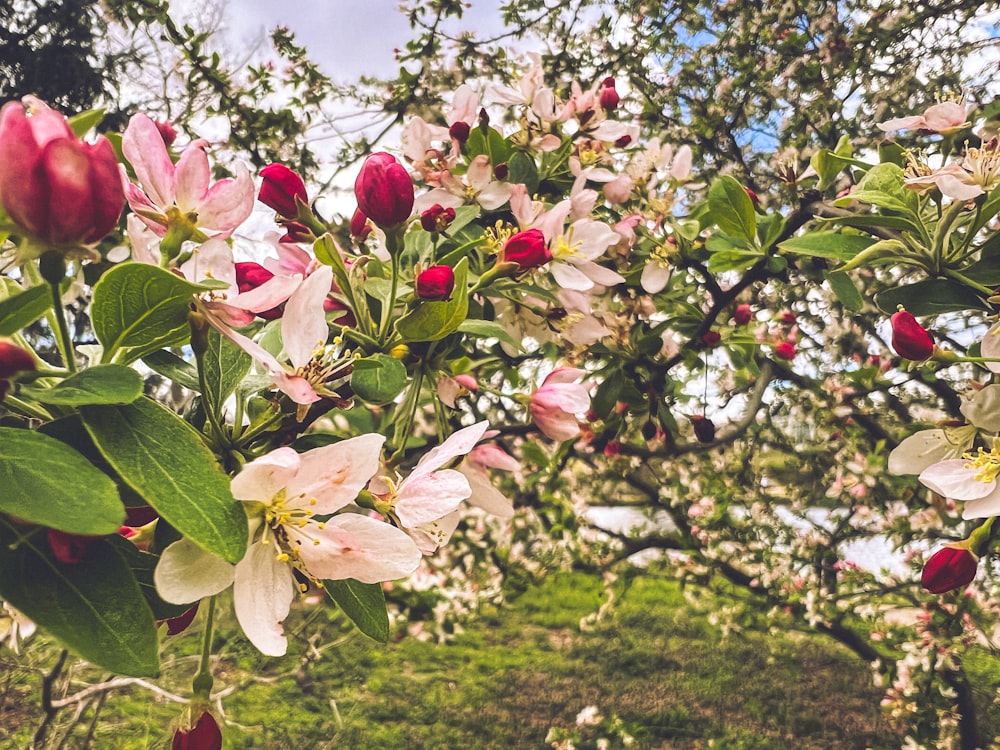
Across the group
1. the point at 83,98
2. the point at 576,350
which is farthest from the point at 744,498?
the point at 83,98

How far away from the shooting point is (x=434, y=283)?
1.74 feet

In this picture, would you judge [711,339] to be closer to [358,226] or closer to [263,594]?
[358,226]

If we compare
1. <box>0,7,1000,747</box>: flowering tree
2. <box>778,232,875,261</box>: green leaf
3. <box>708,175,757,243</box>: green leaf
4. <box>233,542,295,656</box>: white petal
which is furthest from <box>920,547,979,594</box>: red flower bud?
<box>233,542,295,656</box>: white petal

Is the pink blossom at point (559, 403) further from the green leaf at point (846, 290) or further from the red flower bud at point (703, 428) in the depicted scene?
the red flower bud at point (703, 428)

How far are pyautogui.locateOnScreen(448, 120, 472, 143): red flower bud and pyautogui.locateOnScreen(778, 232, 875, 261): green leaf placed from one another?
Result: 0.43m

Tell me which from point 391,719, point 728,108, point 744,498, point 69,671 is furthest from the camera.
Answer: point 391,719

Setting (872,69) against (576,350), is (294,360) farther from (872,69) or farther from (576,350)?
(872,69)

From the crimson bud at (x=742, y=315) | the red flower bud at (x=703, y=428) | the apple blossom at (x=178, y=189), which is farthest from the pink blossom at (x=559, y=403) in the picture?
the crimson bud at (x=742, y=315)

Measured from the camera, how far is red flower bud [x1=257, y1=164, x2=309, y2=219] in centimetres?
61

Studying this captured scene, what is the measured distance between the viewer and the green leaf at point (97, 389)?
1.08 feet

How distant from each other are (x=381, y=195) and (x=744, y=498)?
244cm

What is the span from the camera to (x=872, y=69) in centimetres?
224

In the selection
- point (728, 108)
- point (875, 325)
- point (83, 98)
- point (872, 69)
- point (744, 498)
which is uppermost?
point (83, 98)

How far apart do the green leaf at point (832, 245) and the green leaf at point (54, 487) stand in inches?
25.0
